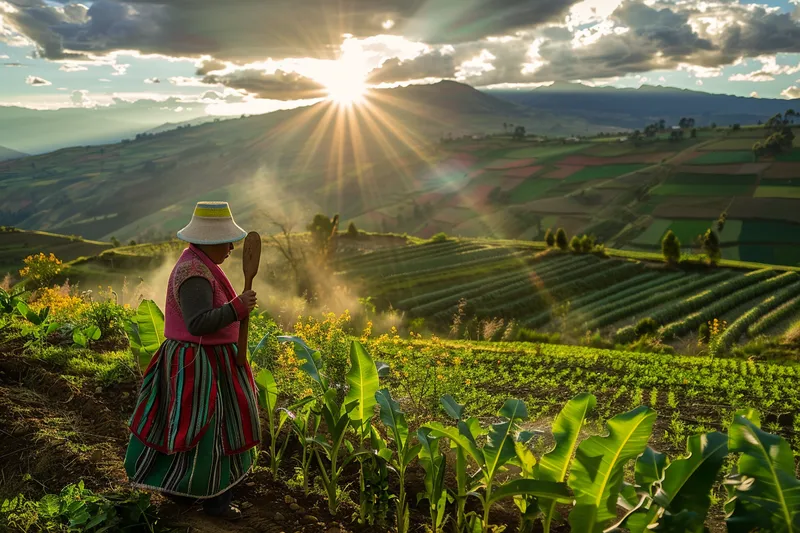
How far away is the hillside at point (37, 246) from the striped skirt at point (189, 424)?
6279 cm

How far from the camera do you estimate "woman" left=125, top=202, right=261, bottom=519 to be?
12.3ft

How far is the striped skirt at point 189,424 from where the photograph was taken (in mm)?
3762

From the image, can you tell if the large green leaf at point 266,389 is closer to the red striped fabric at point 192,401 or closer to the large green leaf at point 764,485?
the red striped fabric at point 192,401

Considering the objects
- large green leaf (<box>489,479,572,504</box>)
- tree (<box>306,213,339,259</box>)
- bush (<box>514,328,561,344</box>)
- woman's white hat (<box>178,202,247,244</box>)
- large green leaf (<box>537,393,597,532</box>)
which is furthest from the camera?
tree (<box>306,213,339,259</box>)

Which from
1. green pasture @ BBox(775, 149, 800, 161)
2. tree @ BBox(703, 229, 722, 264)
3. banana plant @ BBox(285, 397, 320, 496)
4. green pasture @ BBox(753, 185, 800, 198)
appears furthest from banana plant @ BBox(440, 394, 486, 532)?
green pasture @ BBox(775, 149, 800, 161)

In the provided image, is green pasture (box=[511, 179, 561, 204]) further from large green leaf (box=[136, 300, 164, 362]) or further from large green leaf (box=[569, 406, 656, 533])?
large green leaf (box=[569, 406, 656, 533])

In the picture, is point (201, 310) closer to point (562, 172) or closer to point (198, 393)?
point (198, 393)

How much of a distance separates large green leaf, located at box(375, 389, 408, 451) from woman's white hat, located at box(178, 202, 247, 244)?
1.63 meters

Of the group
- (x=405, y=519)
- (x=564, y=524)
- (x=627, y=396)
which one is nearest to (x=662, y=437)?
(x=627, y=396)

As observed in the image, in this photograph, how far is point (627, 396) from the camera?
345 inches

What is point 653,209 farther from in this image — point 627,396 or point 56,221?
point 56,221

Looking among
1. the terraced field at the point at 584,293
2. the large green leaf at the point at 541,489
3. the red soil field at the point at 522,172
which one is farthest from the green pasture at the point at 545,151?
the large green leaf at the point at 541,489

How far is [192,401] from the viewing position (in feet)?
12.4

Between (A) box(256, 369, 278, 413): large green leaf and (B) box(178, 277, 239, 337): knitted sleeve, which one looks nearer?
(B) box(178, 277, 239, 337): knitted sleeve
